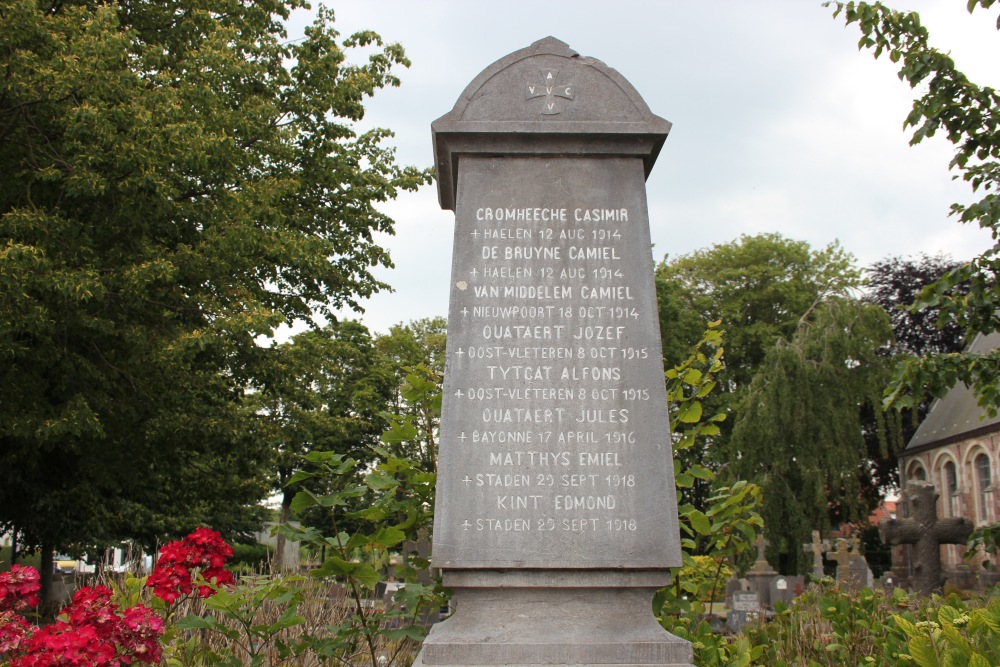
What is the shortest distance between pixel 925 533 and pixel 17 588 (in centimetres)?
1751

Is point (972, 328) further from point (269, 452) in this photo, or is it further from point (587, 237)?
point (269, 452)

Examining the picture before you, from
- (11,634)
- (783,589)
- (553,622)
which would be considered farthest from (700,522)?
(783,589)

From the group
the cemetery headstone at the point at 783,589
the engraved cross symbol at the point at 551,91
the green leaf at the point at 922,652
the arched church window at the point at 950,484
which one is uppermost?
the engraved cross symbol at the point at 551,91

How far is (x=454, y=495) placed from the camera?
14.6 feet

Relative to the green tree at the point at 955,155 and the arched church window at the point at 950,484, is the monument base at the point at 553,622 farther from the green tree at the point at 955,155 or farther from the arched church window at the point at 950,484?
the arched church window at the point at 950,484

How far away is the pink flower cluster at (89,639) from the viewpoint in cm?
354

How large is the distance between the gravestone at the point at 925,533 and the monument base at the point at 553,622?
50.8 feet

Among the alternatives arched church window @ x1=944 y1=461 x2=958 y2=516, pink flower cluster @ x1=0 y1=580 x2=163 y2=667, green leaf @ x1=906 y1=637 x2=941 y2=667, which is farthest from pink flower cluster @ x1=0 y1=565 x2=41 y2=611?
arched church window @ x1=944 y1=461 x2=958 y2=516

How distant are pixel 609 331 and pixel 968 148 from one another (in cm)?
450

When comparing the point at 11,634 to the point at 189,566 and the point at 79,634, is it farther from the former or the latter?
the point at 189,566

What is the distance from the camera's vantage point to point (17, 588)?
14.0ft

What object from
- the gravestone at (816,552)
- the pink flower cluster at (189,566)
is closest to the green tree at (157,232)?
the pink flower cluster at (189,566)

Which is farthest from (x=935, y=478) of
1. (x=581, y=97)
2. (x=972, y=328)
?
(x=581, y=97)

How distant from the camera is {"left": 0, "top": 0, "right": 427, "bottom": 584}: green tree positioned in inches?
458
